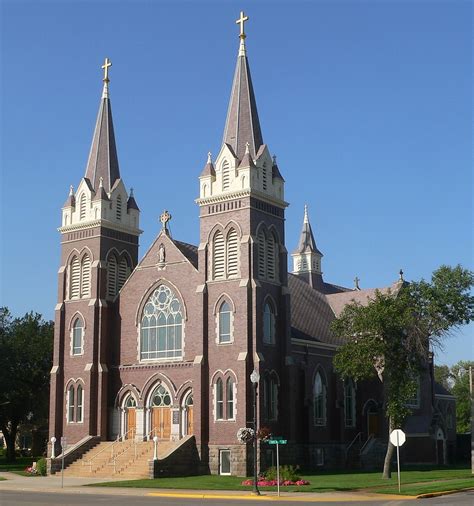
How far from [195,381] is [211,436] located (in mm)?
3241

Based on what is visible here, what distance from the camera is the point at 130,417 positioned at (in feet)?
177

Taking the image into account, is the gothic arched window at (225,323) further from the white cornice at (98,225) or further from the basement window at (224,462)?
the white cornice at (98,225)

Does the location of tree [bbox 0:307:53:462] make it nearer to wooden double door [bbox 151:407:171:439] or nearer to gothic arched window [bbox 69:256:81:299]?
gothic arched window [bbox 69:256:81:299]

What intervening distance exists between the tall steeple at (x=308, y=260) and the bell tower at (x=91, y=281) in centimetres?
2208

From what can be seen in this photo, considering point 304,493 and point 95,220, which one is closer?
point 304,493

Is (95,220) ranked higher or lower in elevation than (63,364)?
higher

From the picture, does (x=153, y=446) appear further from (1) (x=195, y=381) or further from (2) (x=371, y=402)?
(2) (x=371, y=402)

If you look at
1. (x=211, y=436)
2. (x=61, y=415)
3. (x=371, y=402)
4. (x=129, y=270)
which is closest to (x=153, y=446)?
(x=211, y=436)

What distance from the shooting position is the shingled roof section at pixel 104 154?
59156 mm

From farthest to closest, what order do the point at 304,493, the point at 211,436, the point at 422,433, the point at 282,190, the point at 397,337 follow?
the point at 422,433, the point at 282,190, the point at 211,436, the point at 397,337, the point at 304,493

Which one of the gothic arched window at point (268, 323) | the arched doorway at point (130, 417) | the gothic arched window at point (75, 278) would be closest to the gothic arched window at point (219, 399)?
the gothic arched window at point (268, 323)

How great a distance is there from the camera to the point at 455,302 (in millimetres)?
45094

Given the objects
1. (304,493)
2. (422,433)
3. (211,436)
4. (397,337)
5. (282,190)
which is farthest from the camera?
(422,433)

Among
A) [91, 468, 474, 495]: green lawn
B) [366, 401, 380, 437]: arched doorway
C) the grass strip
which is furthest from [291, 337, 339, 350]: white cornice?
the grass strip
